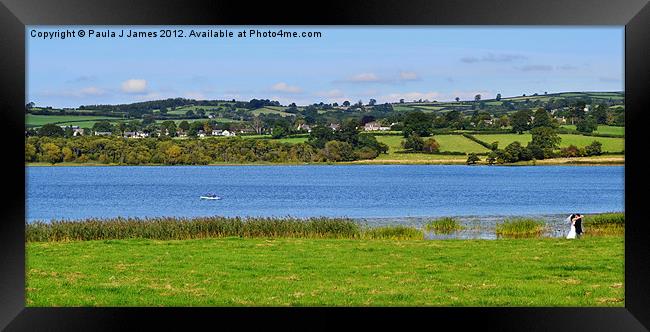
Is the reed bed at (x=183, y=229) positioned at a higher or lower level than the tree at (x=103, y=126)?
lower

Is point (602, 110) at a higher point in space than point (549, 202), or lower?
higher

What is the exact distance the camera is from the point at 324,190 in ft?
124

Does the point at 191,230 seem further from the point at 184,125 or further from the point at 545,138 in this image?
the point at 184,125

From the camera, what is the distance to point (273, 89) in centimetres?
5403

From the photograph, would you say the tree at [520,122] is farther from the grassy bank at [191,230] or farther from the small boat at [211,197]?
the grassy bank at [191,230]

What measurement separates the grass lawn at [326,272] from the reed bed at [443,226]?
2274 mm

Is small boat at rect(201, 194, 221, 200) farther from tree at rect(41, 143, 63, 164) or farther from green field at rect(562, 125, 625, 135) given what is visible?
green field at rect(562, 125, 625, 135)

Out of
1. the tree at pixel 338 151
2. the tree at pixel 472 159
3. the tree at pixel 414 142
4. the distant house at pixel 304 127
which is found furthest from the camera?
the distant house at pixel 304 127

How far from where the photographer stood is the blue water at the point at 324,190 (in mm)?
31969

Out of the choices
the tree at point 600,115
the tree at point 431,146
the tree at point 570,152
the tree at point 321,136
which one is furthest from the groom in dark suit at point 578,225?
the tree at point 321,136

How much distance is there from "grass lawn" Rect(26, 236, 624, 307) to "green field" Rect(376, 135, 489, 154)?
3372cm
